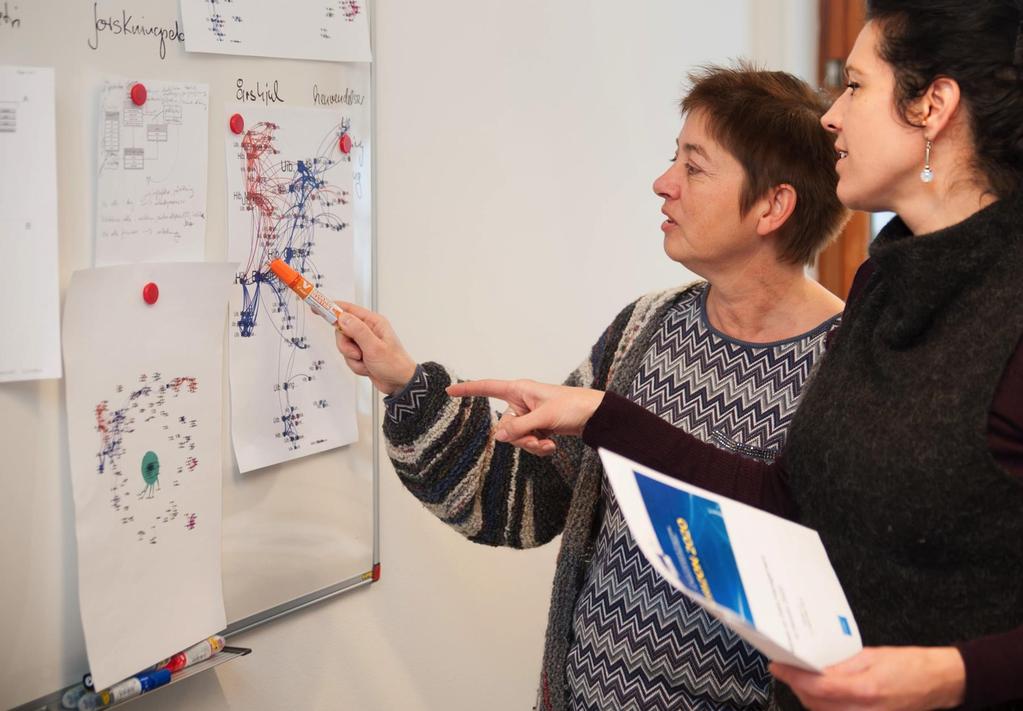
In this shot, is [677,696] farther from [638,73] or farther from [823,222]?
[638,73]

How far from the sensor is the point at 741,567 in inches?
34.6

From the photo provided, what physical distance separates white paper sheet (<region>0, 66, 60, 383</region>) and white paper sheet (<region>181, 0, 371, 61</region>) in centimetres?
26

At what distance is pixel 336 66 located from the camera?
165 centimetres

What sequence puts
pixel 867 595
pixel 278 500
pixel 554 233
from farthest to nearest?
pixel 554 233 → pixel 278 500 → pixel 867 595

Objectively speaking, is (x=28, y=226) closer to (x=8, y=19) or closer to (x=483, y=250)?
(x=8, y=19)

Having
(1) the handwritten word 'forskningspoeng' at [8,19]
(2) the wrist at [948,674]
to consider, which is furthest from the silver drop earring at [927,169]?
(1) the handwritten word 'forskningspoeng' at [8,19]

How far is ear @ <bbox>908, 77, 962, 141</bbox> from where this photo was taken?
1.00 metres

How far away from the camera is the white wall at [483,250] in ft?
5.95

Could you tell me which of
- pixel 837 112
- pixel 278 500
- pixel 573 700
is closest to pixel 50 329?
pixel 278 500

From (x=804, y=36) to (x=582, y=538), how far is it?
2.24 meters

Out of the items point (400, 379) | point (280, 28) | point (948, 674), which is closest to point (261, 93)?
point (280, 28)

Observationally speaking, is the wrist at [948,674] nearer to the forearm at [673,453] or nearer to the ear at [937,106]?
the forearm at [673,453]

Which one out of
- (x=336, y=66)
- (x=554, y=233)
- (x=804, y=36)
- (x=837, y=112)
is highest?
(x=804, y=36)

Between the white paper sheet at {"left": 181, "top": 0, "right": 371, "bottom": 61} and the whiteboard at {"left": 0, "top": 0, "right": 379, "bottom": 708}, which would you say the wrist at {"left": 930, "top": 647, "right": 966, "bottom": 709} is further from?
the white paper sheet at {"left": 181, "top": 0, "right": 371, "bottom": 61}
